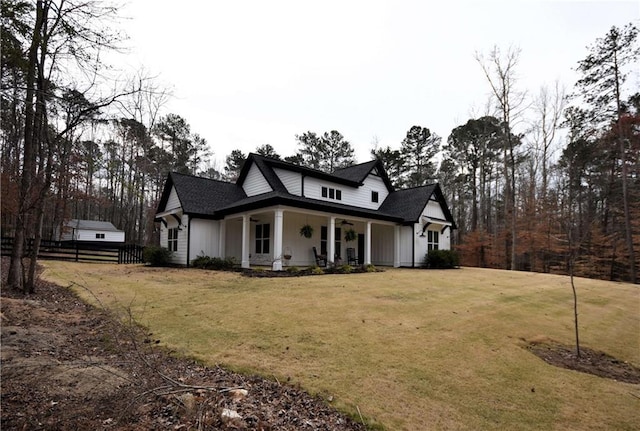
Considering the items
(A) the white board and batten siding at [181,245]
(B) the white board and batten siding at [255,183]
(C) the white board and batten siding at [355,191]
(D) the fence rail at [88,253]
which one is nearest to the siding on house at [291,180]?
(C) the white board and batten siding at [355,191]

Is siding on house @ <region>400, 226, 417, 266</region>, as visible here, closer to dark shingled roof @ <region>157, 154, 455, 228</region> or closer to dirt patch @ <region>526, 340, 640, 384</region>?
dark shingled roof @ <region>157, 154, 455, 228</region>

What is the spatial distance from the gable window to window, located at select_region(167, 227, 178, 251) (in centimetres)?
797

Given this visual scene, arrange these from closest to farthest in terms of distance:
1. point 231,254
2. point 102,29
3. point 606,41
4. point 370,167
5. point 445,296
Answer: point 102,29, point 445,296, point 231,254, point 606,41, point 370,167

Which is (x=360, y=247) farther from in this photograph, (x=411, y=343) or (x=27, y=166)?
(x=27, y=166)

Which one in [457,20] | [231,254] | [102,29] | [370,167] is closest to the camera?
[102,29]

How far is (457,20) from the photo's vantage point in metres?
10.3

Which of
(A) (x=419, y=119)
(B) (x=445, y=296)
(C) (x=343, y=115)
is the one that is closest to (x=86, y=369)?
(B) (x=445, y=296)

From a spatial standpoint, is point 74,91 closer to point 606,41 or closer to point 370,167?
point 370,167

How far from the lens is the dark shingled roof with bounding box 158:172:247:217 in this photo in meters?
16.3

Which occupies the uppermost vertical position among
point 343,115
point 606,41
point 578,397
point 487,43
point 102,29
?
point 487,43

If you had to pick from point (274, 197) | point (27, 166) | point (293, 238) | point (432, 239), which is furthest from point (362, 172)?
point (27, 166)

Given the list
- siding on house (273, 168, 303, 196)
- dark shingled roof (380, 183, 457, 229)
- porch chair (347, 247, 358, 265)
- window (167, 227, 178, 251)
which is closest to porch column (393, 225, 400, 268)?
dark shingled roof (380, 183, 457, 229)

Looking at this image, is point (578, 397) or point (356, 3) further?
point (356, 3)

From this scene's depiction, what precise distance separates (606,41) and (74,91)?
26.2 metres
